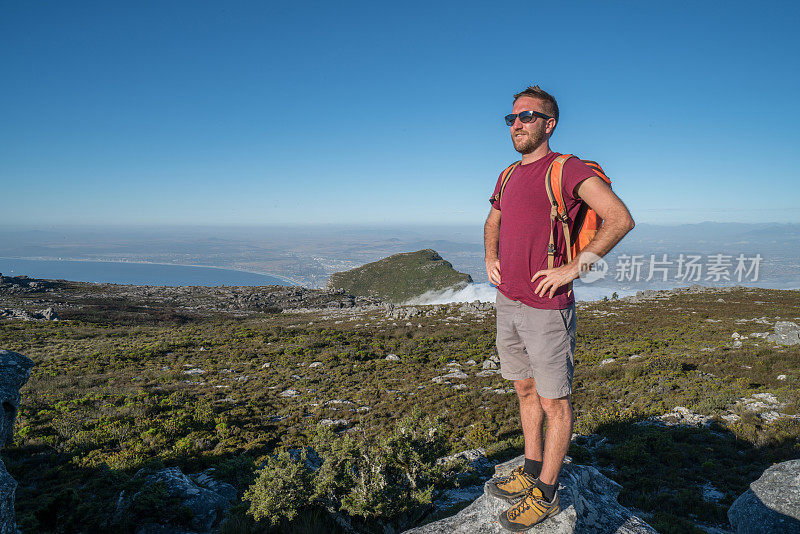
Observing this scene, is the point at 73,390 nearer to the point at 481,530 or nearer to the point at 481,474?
the point at 481,474

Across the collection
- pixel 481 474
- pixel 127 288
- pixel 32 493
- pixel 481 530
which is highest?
pixel 481 530

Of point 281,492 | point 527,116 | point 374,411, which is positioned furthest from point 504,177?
point 374,411

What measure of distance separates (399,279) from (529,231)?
100307 millimetres

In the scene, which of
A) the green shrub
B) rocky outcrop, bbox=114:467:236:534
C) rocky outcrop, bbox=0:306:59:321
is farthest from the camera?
rocky outcrop, bbox=0:306:59:321

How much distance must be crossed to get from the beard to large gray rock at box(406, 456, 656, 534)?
3150 millimetres

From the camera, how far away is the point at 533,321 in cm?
294

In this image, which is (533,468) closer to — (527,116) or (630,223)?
(630,223)

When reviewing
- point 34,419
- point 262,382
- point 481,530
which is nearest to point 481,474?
point 481,530

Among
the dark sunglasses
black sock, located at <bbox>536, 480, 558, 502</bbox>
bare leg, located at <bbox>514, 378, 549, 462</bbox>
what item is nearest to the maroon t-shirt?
the dark sunglasses

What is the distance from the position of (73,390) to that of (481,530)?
1857 cm

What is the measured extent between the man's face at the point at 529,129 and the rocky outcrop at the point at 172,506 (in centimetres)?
674

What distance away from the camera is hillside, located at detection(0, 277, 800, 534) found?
5.31 meters

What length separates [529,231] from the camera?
290 centimetres

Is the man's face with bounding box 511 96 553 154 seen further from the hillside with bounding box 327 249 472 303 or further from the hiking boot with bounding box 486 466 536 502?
the hillside with bounding box 327 249 472 303
